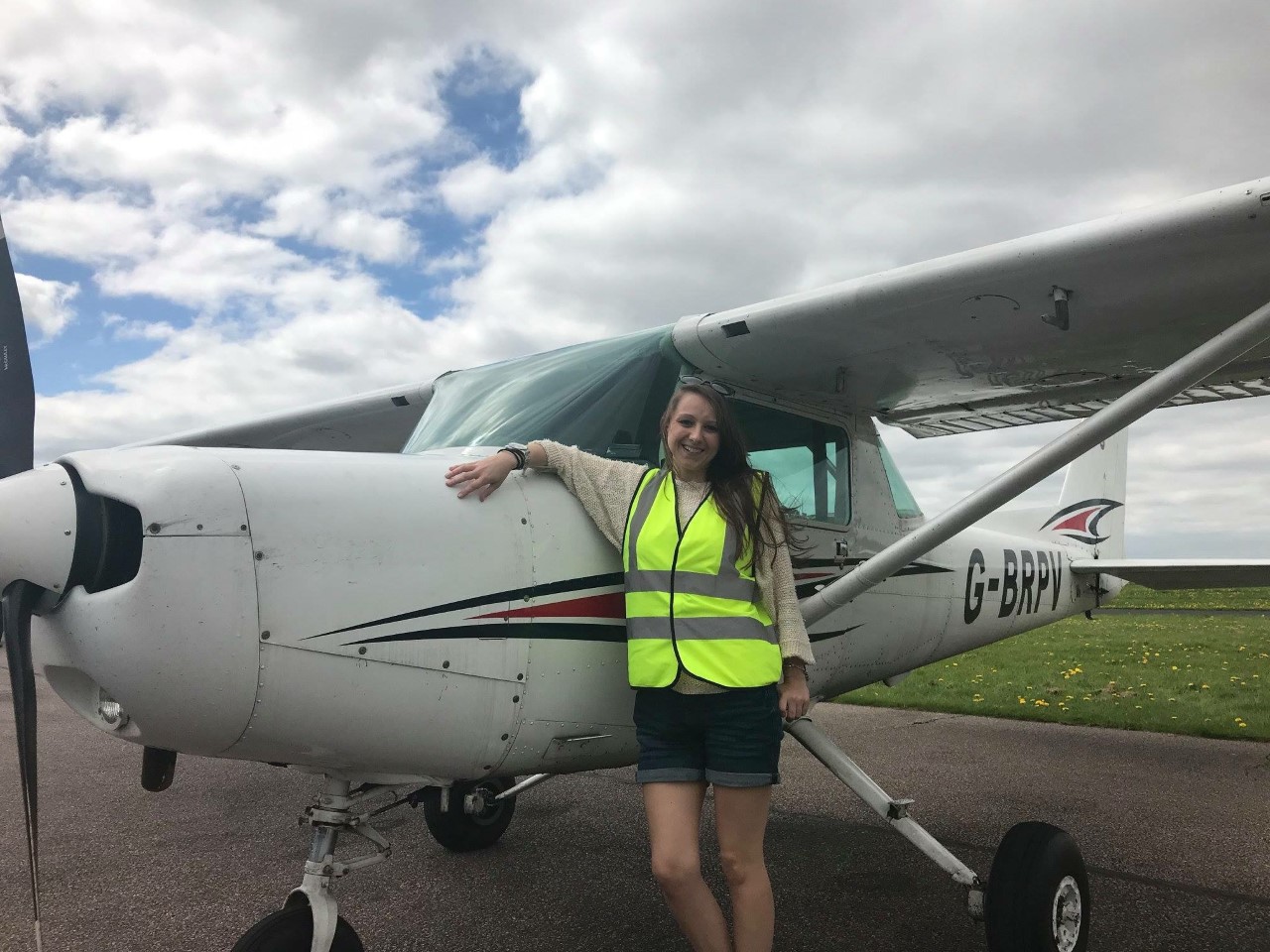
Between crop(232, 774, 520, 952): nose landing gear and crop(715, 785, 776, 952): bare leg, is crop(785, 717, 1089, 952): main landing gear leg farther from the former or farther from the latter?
crop(232, 774, 520, 952): nose landing gear

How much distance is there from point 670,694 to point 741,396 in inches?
61.2

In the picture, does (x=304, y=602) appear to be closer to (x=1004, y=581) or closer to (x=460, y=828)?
(x=460, y=828)

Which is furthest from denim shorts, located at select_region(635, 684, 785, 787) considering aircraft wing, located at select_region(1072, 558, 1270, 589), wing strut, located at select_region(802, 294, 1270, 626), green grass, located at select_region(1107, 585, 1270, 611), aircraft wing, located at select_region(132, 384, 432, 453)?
green grass, located at select_region(1107, 585, 1270, 611)

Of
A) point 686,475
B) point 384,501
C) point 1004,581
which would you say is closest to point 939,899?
point 1004,581

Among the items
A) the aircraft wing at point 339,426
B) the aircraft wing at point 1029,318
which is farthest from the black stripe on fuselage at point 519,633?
the aircraft wing at point 339,426

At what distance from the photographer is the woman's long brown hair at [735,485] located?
8.09ft

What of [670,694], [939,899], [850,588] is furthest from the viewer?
[939,899]

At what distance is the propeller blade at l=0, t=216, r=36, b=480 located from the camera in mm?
2490

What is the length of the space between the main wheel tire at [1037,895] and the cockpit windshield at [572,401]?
1.85 metres

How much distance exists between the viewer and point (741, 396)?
3.58 m

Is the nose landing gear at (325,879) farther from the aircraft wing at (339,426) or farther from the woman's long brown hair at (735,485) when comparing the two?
the aircraft wing at (339,426)

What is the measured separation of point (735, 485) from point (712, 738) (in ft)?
2.32

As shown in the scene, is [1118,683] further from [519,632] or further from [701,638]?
[519,632]

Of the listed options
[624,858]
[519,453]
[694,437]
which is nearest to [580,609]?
[519,453]
